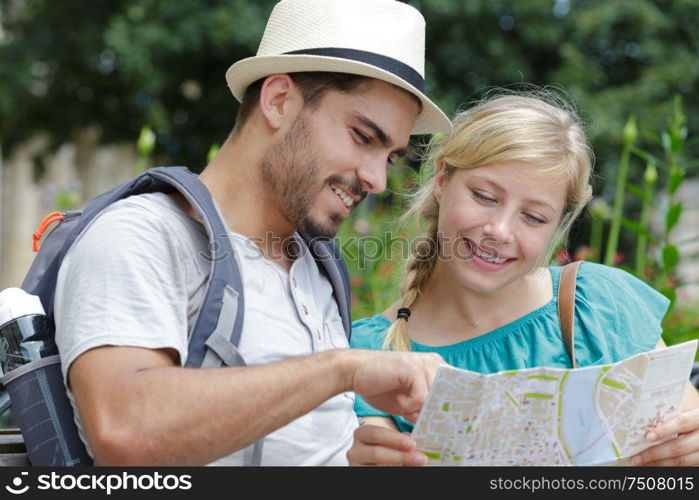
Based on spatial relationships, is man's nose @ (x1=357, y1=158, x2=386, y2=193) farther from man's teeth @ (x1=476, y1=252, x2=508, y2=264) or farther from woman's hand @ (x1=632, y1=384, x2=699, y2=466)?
woman's hand @ (x1=632, y1=384, x2=699, y2=466)

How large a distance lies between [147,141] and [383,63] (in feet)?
6.40

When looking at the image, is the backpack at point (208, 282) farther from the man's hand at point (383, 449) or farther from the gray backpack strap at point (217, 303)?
the man's hand at point (383, 449)

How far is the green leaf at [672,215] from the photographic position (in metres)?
3.27

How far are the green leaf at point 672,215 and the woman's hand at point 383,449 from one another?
6.59ft

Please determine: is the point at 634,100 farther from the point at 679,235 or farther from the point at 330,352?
the point at 330,352

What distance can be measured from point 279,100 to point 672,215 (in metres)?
1.85

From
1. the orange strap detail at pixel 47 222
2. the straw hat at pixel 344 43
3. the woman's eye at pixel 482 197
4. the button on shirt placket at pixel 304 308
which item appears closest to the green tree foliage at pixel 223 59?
the woman's eye at pixel 482 197

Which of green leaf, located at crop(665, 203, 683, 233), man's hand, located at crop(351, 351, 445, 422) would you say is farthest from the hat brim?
green leaf, located at crop(665, 203, 683, 233)

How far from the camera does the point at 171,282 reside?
1670mm

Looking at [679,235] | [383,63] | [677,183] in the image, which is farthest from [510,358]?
[679,235]

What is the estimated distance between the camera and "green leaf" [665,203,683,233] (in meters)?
3.27

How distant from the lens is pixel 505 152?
2295 millimetres

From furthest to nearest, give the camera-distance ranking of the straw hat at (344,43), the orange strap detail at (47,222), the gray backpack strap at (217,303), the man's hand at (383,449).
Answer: the straw hat at (344,43) → the orange strap detail at (47,222) → the gray backpack strap at (217,303) → the man's hand at (383,449)

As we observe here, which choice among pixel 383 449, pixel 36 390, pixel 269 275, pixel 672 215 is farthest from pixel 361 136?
pixel 672 215
